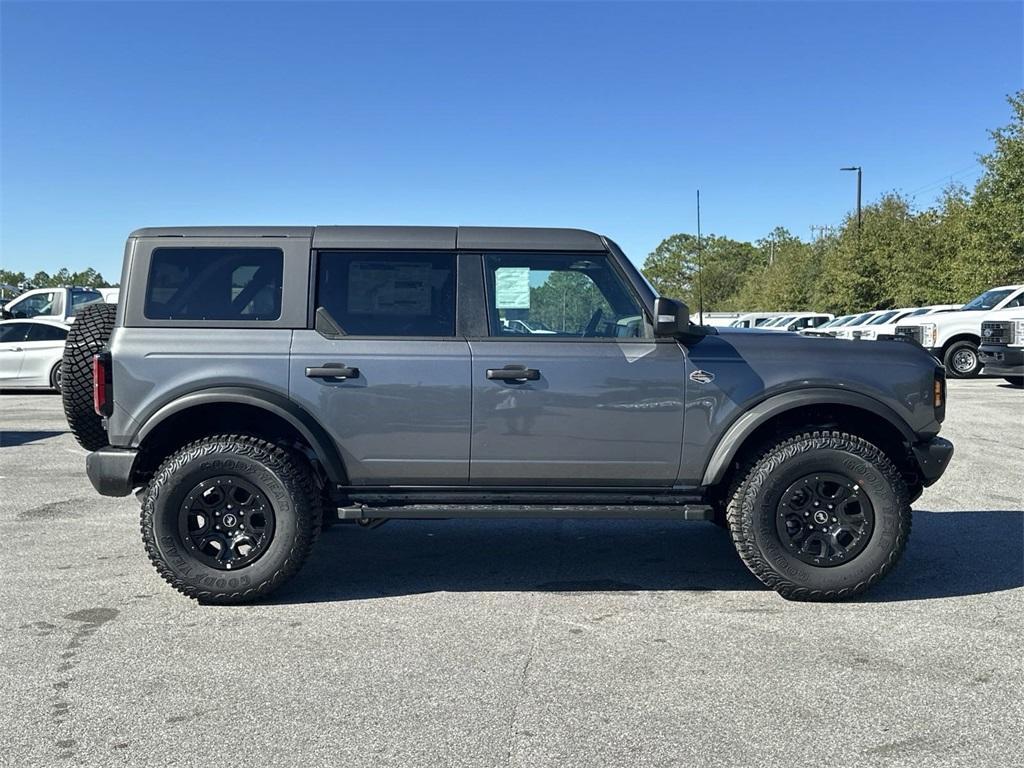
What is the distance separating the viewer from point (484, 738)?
3275 millimetres

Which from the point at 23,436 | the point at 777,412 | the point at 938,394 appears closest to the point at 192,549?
the point at 777,412

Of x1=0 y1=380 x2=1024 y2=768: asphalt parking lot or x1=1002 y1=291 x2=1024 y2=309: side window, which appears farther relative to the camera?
x1=1002 y1=291 x2=1024 y2=309: side window

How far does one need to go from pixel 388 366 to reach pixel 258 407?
2.40 feet

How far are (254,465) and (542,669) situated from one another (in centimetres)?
189

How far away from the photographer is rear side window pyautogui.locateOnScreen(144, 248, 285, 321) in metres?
4.94

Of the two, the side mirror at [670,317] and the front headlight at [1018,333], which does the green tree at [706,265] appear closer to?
the front headlight at [1018,333]

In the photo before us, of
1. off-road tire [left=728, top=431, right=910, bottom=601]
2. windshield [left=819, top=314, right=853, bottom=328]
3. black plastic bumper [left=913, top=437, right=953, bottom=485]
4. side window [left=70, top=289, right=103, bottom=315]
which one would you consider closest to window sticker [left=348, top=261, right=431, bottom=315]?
off-road tire [left=728, top=431, right=910, bottom=601]

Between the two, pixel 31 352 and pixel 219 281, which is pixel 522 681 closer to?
pixel 219 281

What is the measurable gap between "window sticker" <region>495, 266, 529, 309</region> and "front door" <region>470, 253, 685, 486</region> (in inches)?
1.1

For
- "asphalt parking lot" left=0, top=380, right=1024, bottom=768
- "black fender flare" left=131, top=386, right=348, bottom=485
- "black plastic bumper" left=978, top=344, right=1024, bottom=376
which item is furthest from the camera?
"black plastic bumper" left=978, top=344, right=1024, bottom=376

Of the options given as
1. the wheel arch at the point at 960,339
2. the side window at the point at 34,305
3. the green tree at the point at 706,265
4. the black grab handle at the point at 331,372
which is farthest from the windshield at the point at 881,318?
the green tree at the point at 706,265

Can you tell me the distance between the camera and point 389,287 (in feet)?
16.3

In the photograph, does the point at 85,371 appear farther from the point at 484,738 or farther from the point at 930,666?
the point at 930,666

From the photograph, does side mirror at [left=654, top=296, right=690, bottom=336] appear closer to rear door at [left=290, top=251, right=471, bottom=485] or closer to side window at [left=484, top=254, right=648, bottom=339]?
side window at [left=484, top=254, right=648, bottom=339]
